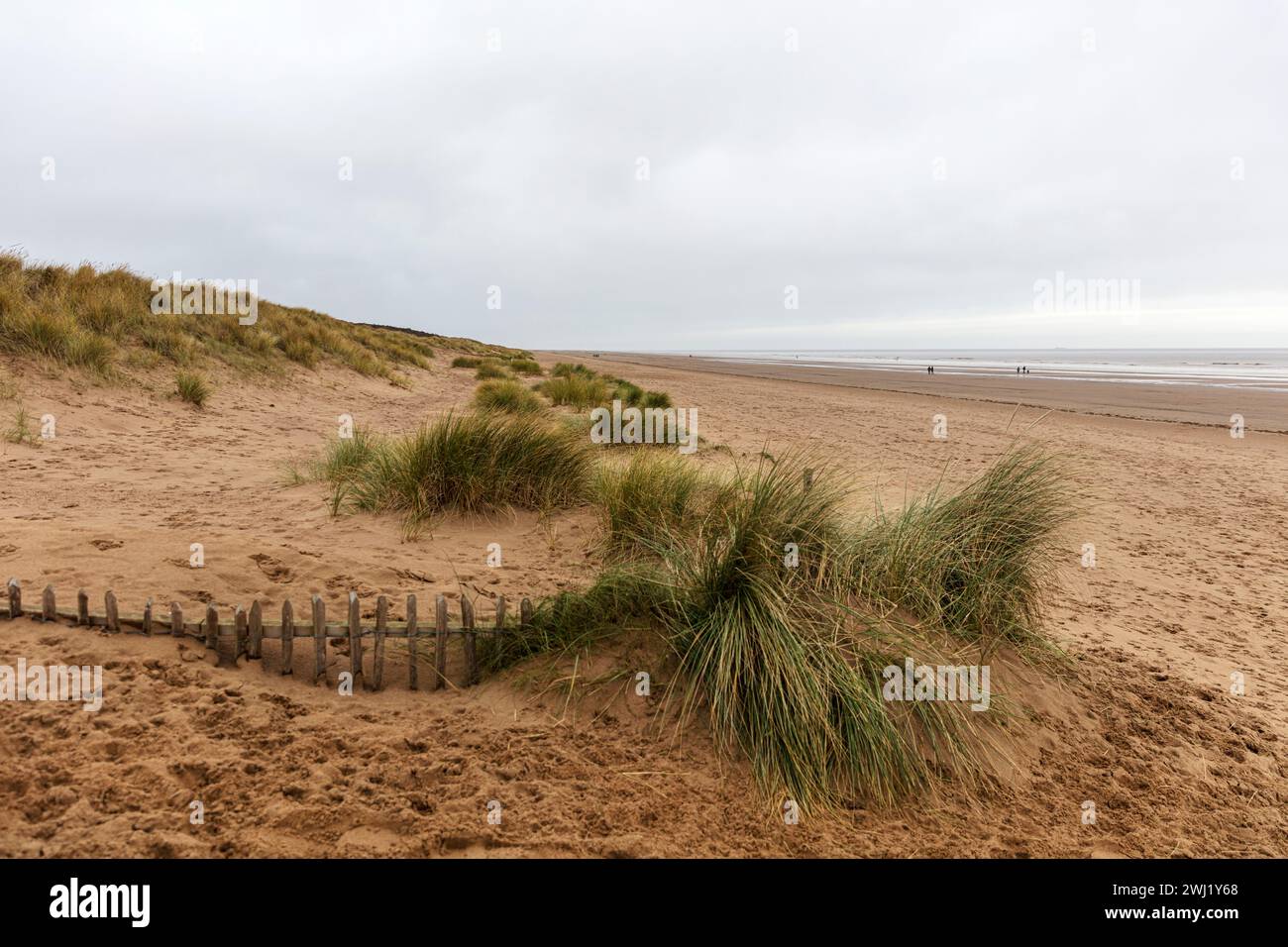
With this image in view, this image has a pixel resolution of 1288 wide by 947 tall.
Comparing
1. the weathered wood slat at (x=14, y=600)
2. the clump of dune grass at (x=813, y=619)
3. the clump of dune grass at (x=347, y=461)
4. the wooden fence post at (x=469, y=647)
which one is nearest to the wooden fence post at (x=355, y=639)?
the wooden fence post at (x=469, y=647)

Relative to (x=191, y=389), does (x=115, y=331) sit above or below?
above

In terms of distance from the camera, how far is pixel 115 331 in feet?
40.0

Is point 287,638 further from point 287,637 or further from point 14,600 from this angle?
point 14,600

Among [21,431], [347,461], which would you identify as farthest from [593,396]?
[21,431]

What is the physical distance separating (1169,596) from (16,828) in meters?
6.96

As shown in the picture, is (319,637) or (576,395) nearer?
(319,637)

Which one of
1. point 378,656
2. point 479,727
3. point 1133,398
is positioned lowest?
point 479,727

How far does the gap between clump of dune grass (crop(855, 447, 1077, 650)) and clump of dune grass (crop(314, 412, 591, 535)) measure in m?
2.96

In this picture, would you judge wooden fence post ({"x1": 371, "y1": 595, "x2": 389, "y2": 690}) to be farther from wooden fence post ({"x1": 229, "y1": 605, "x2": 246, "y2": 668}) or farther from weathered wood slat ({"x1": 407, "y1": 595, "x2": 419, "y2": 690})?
wooden fence post ({"x1": 229, "y1": 605, "x2": 246, "y2": 668})

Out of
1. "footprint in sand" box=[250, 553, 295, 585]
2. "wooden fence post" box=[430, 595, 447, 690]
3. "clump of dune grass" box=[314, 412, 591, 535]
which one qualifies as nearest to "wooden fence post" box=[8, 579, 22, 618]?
"footprint in sand" box=[250, 553, 295, 585]

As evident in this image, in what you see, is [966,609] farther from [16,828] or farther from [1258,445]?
[1258,445]

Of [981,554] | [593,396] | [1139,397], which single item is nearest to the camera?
[981,554]

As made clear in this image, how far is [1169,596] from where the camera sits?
5.62 meters

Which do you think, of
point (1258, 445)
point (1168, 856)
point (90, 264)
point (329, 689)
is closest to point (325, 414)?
point (90, 264)
